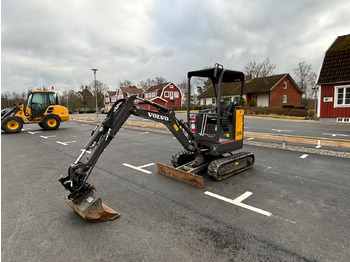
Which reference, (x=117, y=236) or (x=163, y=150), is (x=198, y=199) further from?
(x=163, y=150)

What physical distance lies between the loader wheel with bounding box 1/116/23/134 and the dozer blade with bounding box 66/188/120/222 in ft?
44.5

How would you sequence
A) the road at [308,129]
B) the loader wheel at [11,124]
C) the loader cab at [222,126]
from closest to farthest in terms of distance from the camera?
the loader cab at [222,126], the road at [308,129], the loader wheel at [11,124]

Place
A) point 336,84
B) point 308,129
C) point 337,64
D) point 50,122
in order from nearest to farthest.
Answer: point 308,129, point 50,122, point 336,84, point 337,64

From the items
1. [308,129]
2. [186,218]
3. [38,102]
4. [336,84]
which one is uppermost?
[336,84]

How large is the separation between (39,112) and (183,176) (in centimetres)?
1412

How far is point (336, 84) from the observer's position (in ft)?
58.7

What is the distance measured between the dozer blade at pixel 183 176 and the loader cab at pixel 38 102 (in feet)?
43.5

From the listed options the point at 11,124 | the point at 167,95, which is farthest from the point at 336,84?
the point at 167,95

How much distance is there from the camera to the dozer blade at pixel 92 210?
3.22 metres

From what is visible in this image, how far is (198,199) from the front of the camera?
4043 mm

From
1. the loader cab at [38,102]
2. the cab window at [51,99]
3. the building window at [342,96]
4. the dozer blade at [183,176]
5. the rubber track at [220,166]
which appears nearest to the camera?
the dozer blade at [183,176]

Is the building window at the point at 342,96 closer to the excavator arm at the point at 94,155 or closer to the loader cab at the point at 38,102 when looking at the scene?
the excavator arm at the point at 94,155

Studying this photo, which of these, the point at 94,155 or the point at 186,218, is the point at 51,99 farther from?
the point at 186,218

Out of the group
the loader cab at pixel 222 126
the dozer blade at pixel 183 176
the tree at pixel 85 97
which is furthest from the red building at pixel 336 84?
the tree at pixel 85 97
